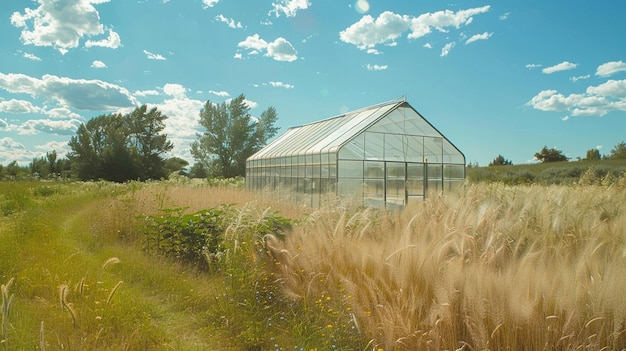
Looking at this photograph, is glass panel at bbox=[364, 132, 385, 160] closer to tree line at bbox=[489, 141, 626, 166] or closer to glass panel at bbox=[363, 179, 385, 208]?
glass panel at bbox=[363, 179, 385, 208]

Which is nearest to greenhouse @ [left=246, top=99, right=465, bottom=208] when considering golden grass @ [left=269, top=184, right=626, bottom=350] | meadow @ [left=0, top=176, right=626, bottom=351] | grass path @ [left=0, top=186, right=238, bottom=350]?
meadow @ [left=0, top=176, right=626, bottom=351]

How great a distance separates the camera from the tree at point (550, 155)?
38.3 metres

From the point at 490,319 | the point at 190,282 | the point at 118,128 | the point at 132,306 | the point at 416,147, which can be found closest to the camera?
the point at 490,319

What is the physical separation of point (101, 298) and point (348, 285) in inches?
111

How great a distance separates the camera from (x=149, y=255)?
670 cm

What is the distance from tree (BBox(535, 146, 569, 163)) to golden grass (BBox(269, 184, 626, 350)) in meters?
39.2

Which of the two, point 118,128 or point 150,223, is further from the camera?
point 118,128

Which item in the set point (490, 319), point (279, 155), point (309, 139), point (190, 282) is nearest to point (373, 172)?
point (309, 139)

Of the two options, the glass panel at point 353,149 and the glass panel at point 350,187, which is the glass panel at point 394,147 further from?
the glass panel at point 350,187

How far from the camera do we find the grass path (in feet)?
11.6

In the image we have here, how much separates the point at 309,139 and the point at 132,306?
1211 cm

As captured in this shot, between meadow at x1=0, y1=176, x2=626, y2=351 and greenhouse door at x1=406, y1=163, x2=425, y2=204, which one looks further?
greenhouse door at x1=406, y1=163, x2=425, y2=204

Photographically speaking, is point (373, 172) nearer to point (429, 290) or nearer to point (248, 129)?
point (429, 290)

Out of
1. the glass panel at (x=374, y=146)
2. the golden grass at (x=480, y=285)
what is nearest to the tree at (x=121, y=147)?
the glass panel at (x=374, y=146)
